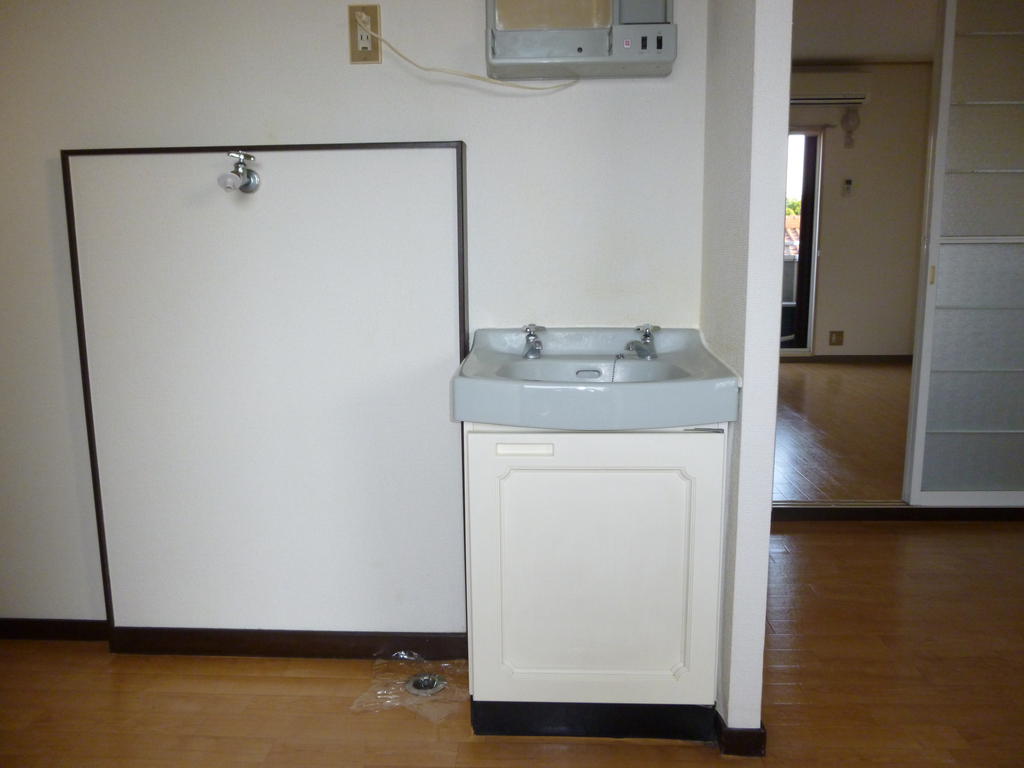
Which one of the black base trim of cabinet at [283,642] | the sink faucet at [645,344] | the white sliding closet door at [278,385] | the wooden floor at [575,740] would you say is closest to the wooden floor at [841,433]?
the wooden floor at [575,740]

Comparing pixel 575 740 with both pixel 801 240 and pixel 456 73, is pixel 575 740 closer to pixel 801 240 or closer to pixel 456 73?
pixel 456 73

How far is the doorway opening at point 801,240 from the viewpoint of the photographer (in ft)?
23.7

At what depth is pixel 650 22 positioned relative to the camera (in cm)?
186

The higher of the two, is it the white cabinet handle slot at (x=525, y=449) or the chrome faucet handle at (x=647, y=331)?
the chrome faucet handle at (x=647, y=331)

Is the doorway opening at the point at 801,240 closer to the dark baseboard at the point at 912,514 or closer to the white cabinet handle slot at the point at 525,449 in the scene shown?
the dark baseboard at the point at 912,514

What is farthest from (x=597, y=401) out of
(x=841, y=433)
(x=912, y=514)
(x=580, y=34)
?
(x=841, y=433)

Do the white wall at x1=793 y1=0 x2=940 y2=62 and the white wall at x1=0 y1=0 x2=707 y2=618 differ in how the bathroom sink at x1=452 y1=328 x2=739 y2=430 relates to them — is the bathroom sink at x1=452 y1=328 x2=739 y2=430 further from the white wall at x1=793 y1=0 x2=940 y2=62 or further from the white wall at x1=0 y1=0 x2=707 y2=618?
the white wall at x1=793 y1=0 x2=940 y2=62

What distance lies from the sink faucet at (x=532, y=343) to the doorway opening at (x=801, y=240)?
18.9 feet

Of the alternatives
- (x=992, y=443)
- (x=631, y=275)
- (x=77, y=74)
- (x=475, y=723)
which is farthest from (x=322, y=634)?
(x=992, y=443)

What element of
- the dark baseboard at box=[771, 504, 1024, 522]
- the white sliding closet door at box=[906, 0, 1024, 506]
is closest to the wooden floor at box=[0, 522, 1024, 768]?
the dark baseboard at box=[771, 504, 1024, 522]

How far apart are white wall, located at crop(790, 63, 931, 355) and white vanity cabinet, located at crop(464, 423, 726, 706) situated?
6.23 m

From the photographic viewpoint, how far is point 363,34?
6.62ft

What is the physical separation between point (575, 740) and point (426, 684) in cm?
44

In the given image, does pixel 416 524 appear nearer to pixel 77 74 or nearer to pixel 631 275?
pixel 631 275
